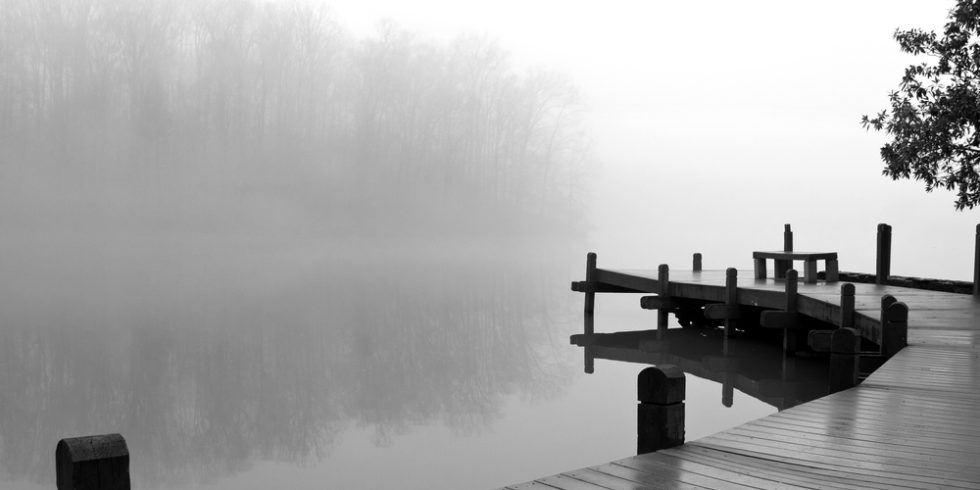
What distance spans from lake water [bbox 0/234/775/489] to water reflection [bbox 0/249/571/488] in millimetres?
40

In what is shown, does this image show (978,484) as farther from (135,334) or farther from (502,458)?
(135,334)

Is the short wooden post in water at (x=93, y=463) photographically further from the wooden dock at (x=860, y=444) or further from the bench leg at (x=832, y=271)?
the bench leg at (x=832, y=271)

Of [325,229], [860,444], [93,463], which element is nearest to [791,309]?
[860,444]

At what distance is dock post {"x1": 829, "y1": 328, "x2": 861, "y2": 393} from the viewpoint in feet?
25.9

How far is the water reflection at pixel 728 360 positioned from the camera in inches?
442

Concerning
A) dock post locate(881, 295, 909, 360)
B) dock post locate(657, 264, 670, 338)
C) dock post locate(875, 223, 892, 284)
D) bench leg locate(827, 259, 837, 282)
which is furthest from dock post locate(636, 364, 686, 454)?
bench leg locate(827, 259, 837, 282)

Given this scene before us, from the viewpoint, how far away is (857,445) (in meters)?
4.96

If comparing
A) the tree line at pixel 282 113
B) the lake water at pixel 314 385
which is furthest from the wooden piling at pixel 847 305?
the tree line at pixel 282 113

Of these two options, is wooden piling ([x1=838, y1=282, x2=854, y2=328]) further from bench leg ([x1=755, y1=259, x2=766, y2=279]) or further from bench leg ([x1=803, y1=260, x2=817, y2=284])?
bench leg ([x1=755, y1=259, x2=766, y2=279])

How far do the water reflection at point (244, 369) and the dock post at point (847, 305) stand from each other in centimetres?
416

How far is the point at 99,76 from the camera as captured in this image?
4900 centimetres

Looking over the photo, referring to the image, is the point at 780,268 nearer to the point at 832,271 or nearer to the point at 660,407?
the point at 832,271

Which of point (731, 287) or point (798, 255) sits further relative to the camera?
point (798, 255)

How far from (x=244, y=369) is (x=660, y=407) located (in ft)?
32.2
